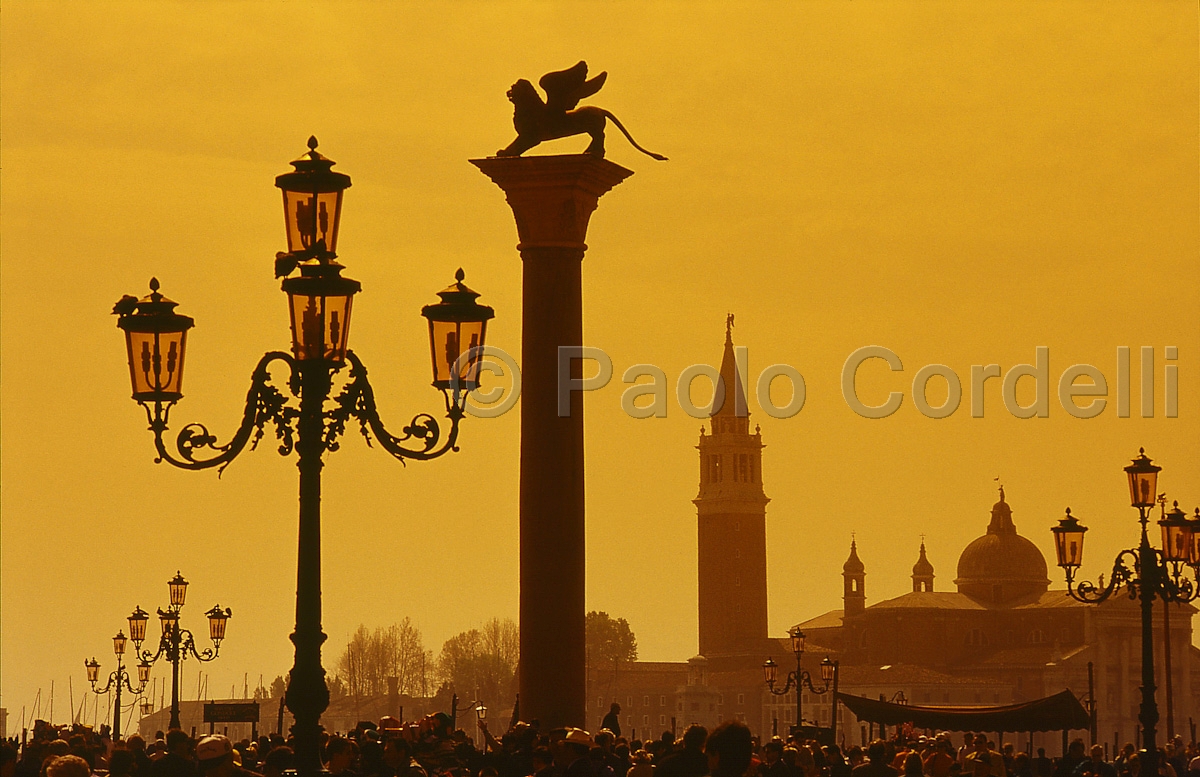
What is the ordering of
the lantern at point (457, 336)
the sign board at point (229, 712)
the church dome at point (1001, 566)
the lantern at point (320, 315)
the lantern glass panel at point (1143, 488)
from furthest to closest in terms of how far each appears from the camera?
the church dome at point (1001, 566), the sign board at point (229, 712), the lantern glass panel at point (1143, 488), the lantern at point (457, 336), the lantern at point (320, 315)

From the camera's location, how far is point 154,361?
1078 cm

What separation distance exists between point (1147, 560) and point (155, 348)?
32.8 feet

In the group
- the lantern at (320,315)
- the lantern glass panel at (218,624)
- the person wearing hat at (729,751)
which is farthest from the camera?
the lantern glass panel at (218,624)

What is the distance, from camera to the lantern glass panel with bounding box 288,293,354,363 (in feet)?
34.0

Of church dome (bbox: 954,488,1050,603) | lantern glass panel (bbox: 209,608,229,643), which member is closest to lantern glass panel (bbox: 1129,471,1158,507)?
lantern glass panel (bbox: 209,608,229,643)

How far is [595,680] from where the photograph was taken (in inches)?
4594

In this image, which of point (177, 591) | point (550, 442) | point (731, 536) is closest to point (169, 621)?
point (177, 591)

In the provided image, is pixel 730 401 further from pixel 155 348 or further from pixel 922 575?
pixel 155 348

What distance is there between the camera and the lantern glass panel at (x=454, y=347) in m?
11.5

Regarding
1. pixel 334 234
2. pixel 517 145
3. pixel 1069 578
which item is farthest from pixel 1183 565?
pixel 334 234

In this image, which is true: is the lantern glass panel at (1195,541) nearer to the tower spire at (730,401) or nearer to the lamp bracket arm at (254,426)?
the lamp bracket arm at (254,426)

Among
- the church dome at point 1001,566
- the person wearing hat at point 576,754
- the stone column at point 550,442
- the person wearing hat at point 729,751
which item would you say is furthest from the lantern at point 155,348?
the church dome at point 1001,566

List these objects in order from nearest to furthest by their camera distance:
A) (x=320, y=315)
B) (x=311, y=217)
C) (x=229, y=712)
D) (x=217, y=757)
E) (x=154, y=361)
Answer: (x=217, y=757)
(x=320, y=315)
(x=311, y=217)
(x=154, y=361)
(x=229, y=712)

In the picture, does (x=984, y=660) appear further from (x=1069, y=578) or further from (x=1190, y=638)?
(x=1069, y=578)
